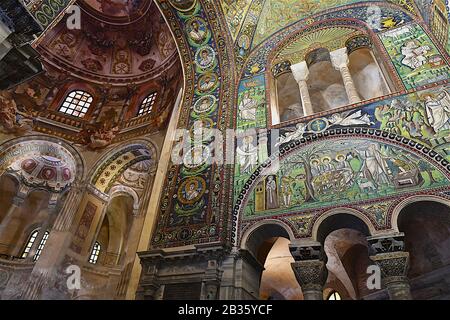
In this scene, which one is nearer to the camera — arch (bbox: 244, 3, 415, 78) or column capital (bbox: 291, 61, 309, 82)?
column capital (bbox: 291, 61, 309, 82)

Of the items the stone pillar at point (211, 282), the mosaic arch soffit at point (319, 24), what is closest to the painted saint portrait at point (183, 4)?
the mosaic arch soffit at point (319, 24)

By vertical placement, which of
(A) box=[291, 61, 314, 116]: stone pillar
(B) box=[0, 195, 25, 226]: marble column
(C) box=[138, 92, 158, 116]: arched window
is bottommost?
(B) box=[0, 195, 25, 226]: marble column

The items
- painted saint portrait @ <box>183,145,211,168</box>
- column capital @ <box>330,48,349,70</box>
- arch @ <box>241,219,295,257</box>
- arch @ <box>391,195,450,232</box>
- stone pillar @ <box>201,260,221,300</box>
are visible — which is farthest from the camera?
column capital @ <box>330,48,349,70</box>

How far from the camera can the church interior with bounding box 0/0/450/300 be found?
22.5 ft

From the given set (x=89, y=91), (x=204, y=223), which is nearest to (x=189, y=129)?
(x=204, y=223)

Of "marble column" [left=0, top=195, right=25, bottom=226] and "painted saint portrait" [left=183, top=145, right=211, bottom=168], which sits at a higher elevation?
"marble column" [left=0, top=195, right=25, bottom=226]

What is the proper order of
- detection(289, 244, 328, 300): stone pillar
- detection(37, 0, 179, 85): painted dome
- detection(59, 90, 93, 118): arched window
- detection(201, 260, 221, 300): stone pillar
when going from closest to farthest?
detection(289, 244, 328, 300): stone pillar < detection(201, 260, 221, 300): stone pillar < detection(59, 90, 93, 118): arched window < detection(37, 0, 179, 85): painted dome

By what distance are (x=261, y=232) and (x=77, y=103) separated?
1295 centimetres

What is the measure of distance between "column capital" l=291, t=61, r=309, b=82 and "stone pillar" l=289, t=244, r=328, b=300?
18.7 ft

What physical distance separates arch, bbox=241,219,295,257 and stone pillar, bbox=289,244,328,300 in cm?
58

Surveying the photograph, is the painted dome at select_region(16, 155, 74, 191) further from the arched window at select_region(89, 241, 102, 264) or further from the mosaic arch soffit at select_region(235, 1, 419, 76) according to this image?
the mosaic arch soffit at select_region(235, 1, 419, 76)

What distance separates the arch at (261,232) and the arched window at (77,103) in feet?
39.8

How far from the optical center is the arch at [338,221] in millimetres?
6652

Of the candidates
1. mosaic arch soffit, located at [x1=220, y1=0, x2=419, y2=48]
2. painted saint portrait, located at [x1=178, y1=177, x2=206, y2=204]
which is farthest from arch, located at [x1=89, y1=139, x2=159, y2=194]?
mosaic arch soffit, located at [x1=220, y1=0, x2=419, y2=48]
